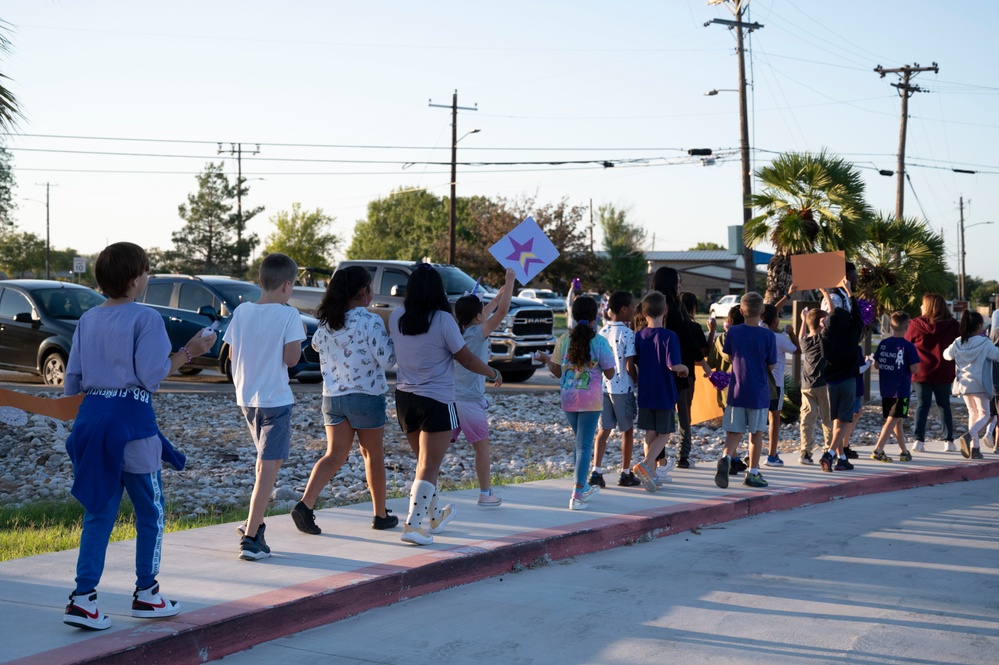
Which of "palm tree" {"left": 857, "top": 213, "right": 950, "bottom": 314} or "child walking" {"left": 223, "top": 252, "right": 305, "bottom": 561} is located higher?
"palm tree" {"left": 857, "top": 213, "right": 950, "bottom": 314}

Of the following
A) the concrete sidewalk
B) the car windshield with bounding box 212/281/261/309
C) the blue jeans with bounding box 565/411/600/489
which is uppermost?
the car windshield with bounding box 212/281/261/309

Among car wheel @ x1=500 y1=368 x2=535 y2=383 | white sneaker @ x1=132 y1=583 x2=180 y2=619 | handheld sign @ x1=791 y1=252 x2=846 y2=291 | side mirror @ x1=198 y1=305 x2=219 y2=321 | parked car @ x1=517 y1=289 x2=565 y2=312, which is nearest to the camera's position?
white sneaker @ x1=132 y1=583 x2=180 y2=619

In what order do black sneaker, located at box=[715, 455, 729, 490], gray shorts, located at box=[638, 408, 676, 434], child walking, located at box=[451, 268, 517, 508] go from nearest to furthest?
1. child walking, located at box=[451, 268, 517, 508]
2. gray shorts, located at box=[638, 408, 676, 434]
3. black sneaker, located at box=[715, 455, 729, 490]

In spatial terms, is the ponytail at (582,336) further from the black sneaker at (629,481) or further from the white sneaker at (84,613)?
the white sneaker at (84,613)

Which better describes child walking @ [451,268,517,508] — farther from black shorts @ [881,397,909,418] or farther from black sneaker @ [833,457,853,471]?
black shorts @ [881,397,909,418]

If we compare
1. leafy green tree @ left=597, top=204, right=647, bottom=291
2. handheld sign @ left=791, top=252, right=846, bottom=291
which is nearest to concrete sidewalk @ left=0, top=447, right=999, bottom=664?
handheld sign @ left=791, top=252, right=846, bottom=291

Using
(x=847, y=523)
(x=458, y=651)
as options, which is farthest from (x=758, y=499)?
(x=458, y=651)

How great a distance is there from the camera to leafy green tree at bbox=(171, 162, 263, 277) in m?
72.6

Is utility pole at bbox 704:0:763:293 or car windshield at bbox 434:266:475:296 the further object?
utility pole at bbox 704:0:763:293

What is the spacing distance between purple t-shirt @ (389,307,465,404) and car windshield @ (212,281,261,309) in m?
12.5

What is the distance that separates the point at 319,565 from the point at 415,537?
2.75 feet

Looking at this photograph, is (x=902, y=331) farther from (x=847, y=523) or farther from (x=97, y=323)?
(x=97, y=323)

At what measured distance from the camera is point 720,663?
5.22 meters

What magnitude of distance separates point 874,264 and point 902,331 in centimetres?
745
